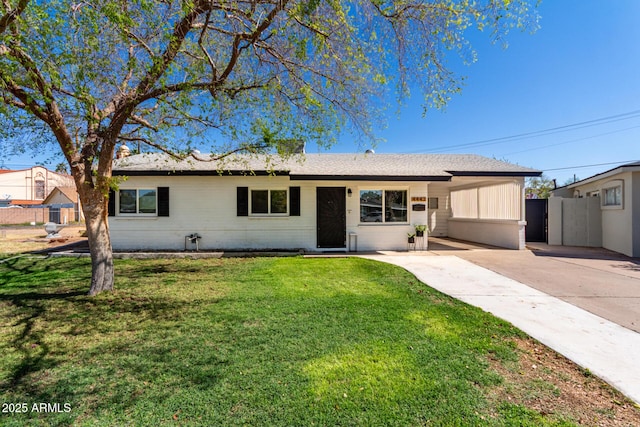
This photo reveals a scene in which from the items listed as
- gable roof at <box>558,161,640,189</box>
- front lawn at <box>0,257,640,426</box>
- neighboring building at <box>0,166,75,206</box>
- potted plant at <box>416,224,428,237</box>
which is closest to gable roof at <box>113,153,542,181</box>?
potted plant at <box>416,224,428,237</box>

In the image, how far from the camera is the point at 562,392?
2.60m

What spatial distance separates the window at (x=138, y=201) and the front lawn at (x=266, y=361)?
490 cm

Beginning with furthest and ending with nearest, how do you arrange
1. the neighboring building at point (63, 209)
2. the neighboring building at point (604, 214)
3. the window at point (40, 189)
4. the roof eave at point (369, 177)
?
1. the window at point (40, 189)
2. the neighboring building at point (63, 209)
3. the roof eave at point (369, 177)
4. the neighboring building at point (604, 214)

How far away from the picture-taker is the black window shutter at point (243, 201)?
10133mm

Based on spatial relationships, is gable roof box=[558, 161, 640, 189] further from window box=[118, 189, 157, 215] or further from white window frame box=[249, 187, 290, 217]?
window box=[118, 189, 157, 215]

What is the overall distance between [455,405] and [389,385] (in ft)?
1.78

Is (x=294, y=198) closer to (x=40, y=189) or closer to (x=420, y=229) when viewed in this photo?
(x=420, y=229)

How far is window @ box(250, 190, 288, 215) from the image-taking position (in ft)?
33.8

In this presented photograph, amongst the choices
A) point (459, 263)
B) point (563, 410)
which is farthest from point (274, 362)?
point (459, 263)

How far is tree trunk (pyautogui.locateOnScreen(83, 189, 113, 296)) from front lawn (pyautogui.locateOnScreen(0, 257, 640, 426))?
272 millimetres

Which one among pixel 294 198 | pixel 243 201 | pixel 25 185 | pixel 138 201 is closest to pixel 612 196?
pixel 294 198

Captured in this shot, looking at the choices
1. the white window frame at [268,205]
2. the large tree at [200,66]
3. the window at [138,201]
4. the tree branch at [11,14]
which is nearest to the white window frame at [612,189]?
the large tree at [200,66]

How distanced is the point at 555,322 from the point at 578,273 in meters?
4.05

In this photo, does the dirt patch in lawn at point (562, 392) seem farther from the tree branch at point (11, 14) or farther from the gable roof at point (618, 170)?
the gable roof at point (618, 170)
